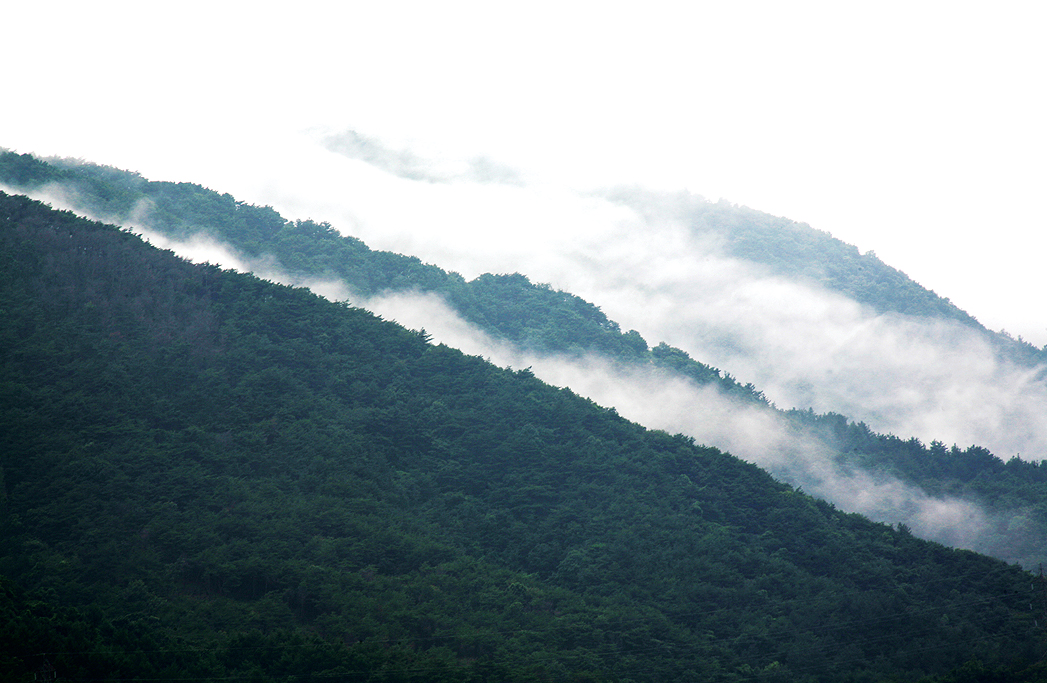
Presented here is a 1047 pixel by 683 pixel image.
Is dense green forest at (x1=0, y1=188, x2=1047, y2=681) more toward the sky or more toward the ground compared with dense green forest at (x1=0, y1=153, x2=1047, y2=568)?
more toward the ground

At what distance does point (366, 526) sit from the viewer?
3947 cm

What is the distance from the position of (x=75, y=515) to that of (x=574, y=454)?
2397 centimetres

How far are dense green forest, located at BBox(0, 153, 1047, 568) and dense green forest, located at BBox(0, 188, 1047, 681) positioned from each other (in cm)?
1893

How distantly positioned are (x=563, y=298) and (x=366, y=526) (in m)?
53.0

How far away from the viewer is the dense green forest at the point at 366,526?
3066cm

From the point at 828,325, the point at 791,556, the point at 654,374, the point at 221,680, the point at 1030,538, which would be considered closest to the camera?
the point at 221,680

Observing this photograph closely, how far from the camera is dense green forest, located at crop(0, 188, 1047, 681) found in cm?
3066

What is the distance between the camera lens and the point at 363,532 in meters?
39.0

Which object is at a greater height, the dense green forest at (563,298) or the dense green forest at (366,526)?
the dense green forest at (563,298)

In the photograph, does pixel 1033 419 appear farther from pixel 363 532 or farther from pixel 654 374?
pixel 363 532

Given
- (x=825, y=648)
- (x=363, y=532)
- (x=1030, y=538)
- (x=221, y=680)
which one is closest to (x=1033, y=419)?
(x=1030, y=538)

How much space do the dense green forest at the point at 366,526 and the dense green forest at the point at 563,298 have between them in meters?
18.9

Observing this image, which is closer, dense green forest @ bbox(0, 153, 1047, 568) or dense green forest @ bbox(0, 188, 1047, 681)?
dense green forest @ bbox(0, 188, 1047, 681)

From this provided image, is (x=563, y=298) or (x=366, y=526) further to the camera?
(x=563, y=298)
